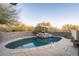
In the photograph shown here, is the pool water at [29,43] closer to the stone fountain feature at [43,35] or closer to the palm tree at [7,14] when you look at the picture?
the stone fountain feature at [43,35]

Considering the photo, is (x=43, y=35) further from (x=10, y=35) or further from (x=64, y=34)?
(x=10, y=35)

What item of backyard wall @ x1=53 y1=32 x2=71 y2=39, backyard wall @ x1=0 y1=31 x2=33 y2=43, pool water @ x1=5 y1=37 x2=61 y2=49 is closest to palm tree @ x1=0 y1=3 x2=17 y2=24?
backyard wall @ x1=0 y1=31 x2=33 y2=43

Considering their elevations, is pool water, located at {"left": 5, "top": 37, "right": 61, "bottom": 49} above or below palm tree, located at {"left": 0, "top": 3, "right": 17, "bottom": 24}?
below

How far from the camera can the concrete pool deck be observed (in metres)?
1.40

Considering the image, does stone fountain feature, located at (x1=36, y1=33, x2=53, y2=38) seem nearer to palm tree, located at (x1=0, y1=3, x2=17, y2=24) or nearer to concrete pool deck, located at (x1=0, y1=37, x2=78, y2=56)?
concrete pool deck, located at (x1=0, y1=37, x2=78, y2=56)

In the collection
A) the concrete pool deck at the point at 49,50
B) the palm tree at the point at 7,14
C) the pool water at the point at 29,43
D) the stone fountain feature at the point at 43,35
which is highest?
the palm tree at the point at 7,14

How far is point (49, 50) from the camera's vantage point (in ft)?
4.62

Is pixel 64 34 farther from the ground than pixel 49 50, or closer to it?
farther from the ground

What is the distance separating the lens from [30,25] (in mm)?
1422

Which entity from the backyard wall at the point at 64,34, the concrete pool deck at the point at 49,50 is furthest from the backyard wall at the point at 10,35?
the backyard wall at the point at 64,34

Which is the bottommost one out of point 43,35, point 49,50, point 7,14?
point 49,50

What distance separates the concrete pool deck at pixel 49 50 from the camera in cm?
→ 140

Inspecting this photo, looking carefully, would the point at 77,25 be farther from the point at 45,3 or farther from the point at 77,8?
the point at 45,3

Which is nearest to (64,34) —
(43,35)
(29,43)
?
(43,35)
